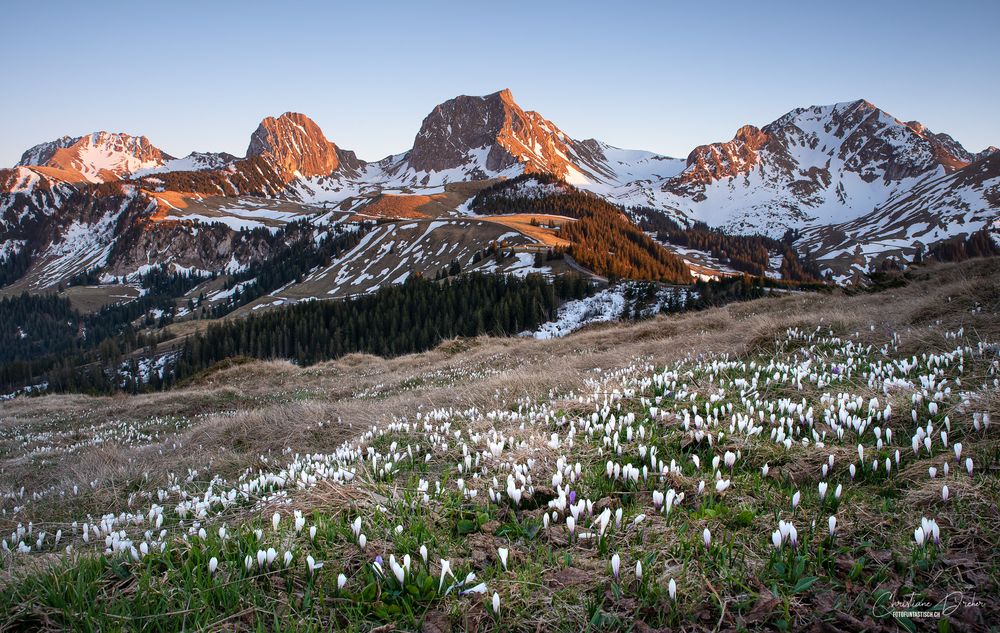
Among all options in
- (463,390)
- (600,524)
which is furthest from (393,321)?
(600,524)

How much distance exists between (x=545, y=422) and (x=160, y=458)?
850 centimetres

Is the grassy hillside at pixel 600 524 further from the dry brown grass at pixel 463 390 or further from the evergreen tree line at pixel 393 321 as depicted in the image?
the evergreen tree line at pixel 393 321

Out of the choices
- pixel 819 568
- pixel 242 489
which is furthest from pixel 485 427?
pixel 819 568

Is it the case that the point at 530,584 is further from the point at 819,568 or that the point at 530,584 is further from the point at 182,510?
the point at 182,510

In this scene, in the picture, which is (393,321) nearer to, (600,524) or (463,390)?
(463,390)

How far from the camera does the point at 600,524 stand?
367 centimetres

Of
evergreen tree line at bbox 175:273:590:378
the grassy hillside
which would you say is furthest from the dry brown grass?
evergreen tree line at bbox 175:273:590:378

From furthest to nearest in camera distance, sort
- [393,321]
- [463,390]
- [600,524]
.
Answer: [393,321] → [463,390] → [600,524]

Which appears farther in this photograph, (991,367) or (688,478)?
(991,367)

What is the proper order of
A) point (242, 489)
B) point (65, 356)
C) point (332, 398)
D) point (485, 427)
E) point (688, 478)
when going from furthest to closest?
point (65, 356), point (332, 398), point (485, 427), point (242, 489), point (688, 478)

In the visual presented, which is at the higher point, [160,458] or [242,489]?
[242,489]

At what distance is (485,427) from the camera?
7.43m

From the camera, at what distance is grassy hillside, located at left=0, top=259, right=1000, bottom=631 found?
288 centimetres

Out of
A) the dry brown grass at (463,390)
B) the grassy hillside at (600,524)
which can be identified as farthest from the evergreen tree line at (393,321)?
the grassy hillside at (600,524)
